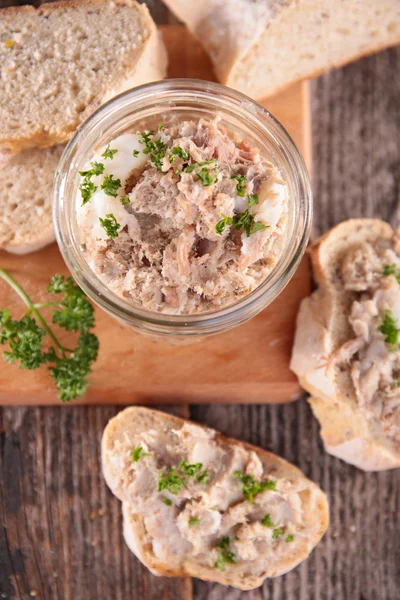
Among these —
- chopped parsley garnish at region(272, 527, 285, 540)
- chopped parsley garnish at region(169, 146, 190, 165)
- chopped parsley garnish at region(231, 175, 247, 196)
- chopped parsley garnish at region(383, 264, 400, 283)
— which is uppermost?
chopped parsley garnish at region(169, 146, 190, 165)

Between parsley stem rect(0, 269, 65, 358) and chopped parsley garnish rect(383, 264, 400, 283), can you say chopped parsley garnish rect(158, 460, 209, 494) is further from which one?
chopped parsley garnish rect(383, 264, 400, 283)

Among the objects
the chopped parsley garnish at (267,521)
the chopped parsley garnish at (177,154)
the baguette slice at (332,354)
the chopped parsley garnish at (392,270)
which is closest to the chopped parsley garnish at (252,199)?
the chopped parsley garnish at (177,154)

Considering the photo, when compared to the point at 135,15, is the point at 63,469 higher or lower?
lower

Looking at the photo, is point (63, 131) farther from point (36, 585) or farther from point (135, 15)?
point (36, 585)

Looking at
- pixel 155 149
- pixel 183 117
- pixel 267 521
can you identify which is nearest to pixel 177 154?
pixel 155 149

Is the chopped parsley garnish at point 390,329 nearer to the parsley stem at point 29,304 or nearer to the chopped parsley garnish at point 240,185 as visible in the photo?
the chopped parsley garnish at point 240,185

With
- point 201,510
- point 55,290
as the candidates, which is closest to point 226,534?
point 201,510

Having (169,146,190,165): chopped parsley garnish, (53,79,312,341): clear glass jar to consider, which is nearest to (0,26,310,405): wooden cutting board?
(53,79,312,341): clear glass jar
